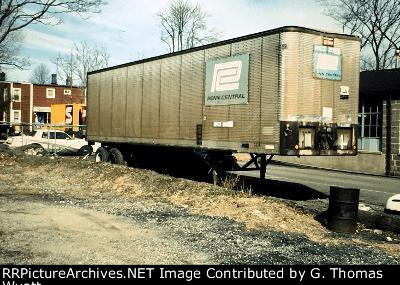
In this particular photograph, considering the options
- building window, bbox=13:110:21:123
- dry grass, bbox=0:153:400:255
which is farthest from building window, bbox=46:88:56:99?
dry grass, bbox=0:153:400:255

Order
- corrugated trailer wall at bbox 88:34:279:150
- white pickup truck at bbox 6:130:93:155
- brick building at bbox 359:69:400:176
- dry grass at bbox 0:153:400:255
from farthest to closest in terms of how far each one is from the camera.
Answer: white pickup truck at bbox 6:130:93:155 → brick building at bbox 359:69:400:176 → corrugated trailer wall at bbox 88:34:279:150 → dry grass at bbox 0:153:400:255

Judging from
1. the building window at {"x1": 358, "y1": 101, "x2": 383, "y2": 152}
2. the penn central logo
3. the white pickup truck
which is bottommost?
the white pickup truck

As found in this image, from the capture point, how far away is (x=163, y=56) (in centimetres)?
1473

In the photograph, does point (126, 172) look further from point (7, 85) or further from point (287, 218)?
point (7, 85)

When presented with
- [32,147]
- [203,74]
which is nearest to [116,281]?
[203,74]

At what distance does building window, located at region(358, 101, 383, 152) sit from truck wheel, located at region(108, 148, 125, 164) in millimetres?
12848

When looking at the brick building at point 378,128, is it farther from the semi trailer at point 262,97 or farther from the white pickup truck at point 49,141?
the white pickup truck at point 49,141

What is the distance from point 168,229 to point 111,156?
1078 cm

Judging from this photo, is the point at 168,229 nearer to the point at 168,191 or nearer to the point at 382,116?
the point at 168,191

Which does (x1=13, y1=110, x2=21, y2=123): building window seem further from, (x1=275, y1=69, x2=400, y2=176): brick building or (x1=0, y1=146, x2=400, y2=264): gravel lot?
(x1=0, y1=146, x2=400, y2=264): gravel lot

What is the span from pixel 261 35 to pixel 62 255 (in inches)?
296

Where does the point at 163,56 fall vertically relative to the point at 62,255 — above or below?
above

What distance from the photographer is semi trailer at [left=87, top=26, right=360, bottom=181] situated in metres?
10.3

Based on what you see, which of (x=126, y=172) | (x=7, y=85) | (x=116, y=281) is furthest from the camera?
(x=7, y=85)
